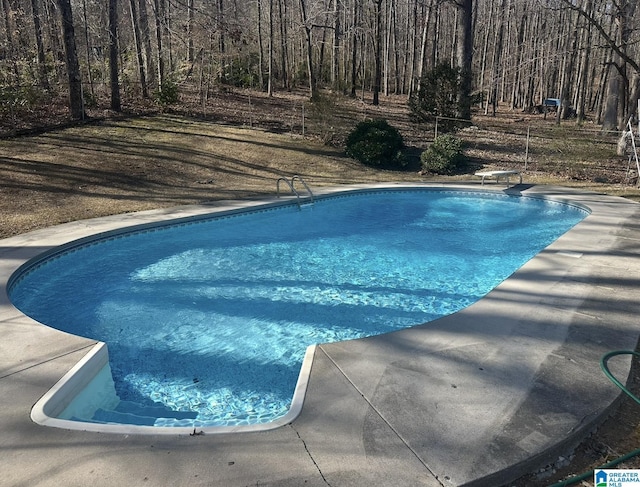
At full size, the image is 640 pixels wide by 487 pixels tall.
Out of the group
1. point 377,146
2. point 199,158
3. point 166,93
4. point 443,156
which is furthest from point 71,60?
point 443,156

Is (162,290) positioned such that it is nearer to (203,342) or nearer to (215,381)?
(203,342)

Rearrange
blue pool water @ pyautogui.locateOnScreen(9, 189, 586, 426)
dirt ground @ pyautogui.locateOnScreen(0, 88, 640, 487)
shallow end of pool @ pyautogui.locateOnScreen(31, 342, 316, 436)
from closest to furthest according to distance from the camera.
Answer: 1. shallow end of pool @ pyautogui.locateOnScreen(31, 342, 316, 436)
2. blue pool water @ pyautogui.locateOnScreen(9, 189, 586, 426)
3. dirt ground @ pyautogui.locateOnScreen(0, 88, 640, 487)

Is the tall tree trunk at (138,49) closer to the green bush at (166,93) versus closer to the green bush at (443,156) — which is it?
the green bush at (166,93)

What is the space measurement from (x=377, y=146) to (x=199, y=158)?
504 centimetres

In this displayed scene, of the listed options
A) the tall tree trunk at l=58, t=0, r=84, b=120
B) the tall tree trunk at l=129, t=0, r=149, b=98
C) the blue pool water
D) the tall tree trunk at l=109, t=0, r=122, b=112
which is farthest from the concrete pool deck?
the tall tree trunk at l=129, t=0, r=149, b=98

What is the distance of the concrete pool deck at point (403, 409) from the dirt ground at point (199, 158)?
5520 mm

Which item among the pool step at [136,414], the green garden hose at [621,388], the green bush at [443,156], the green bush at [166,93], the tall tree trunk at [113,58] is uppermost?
the tall tree trunk at [113,58]

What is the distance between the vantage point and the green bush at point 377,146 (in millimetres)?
13961

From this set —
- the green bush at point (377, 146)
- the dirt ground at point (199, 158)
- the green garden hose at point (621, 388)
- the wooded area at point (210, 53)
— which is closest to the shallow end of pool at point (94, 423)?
the green garden hose at point (621, 388)

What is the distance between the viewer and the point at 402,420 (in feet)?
10.0

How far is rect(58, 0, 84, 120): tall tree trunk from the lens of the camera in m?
13.7

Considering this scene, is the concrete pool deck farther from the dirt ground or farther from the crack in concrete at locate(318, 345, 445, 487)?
the dirt ground

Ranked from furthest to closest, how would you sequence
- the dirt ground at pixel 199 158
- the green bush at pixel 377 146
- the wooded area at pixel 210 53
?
1. the wooded area at pixel 210 53
2. the green bush at pixel 377 146
3. the dirt ground at pixel 199 158

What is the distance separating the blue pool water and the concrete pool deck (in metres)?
0.69
